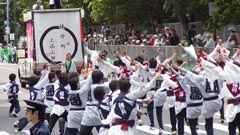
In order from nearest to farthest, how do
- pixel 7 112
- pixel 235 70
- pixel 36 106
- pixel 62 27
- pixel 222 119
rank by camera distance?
pixel 36 106 → pixel 235 70 → pixel 222 119 → pixel 7 112 → pixel 62 27

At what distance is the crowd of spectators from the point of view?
3011 centimetres

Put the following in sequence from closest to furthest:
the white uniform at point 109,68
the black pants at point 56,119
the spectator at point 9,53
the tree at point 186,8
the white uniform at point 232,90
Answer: the white uniform at point 232,90 → the black pants at point 56,119 → the white uniform at point 109,68 → the tree at point 186,8 → the spectator at point 9,53

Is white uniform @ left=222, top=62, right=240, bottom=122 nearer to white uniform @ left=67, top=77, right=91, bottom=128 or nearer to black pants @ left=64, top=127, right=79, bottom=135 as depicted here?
white uniform @ left=67, top=77, right=91, bottom=128

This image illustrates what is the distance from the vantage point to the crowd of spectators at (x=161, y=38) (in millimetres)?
30111

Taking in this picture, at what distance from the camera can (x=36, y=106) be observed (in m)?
8.02

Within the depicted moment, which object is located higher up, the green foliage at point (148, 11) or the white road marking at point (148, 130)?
the green foliage at point (148, 11)

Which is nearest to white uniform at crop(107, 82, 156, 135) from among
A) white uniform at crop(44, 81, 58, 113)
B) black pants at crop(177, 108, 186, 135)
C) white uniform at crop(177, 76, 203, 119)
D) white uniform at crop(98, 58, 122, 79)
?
white uniform at crop(177, 76, 203, 119)

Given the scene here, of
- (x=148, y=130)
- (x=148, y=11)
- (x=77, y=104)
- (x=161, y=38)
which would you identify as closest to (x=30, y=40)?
(x=161, y=38)

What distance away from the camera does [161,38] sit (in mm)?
36562

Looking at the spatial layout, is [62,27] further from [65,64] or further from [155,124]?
[155,124]

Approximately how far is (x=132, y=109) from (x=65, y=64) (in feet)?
43.3

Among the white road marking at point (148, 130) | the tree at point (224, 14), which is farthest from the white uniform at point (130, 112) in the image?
the tree at point (224, 14)

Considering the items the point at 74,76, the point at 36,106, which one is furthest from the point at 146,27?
the point at 36,106

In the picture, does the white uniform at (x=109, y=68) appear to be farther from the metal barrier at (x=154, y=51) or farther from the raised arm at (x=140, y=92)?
the metal barrier at (x=154, y=51)
